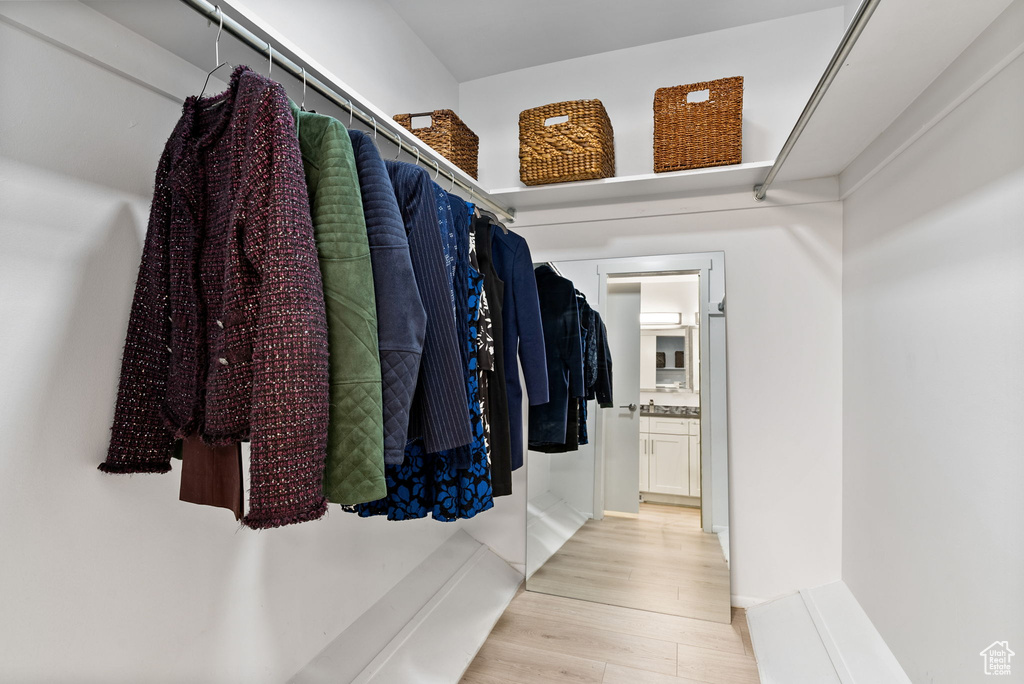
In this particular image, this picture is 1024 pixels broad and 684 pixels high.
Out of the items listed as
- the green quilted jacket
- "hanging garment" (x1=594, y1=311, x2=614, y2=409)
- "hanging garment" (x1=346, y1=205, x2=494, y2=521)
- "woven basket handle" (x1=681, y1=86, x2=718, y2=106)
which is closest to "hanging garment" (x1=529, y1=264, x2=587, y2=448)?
"hanging garment" (x1=594, y1=311, x2=614, y2=409)

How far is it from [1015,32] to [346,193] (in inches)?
56.5

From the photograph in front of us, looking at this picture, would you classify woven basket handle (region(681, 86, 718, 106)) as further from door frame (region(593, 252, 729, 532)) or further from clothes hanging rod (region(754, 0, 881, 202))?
door frame (region(593, 252, 729, 532))

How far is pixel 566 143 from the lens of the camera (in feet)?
6.81

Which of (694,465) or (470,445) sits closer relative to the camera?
(470,445)

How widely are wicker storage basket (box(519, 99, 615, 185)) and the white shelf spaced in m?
0.07

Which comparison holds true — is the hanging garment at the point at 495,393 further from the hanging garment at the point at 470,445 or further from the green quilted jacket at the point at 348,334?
the green quilted jacket at the point at 348,334

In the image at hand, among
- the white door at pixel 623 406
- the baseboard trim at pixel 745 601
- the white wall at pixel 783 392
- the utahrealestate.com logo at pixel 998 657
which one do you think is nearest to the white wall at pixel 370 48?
the white door at pixel 623 406

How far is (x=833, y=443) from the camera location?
6.73ft

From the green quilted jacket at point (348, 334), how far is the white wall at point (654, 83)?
5.87ft

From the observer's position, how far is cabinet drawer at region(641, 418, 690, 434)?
2207mm

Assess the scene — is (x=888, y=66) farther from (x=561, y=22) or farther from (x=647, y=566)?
(x=647, y=566)

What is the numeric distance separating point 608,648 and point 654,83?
7.86ft

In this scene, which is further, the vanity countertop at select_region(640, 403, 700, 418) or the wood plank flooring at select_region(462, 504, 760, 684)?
the vanity countertop at select_region(640, 403, 700, 418)

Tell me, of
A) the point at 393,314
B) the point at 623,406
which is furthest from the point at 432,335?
the point at 623,406
